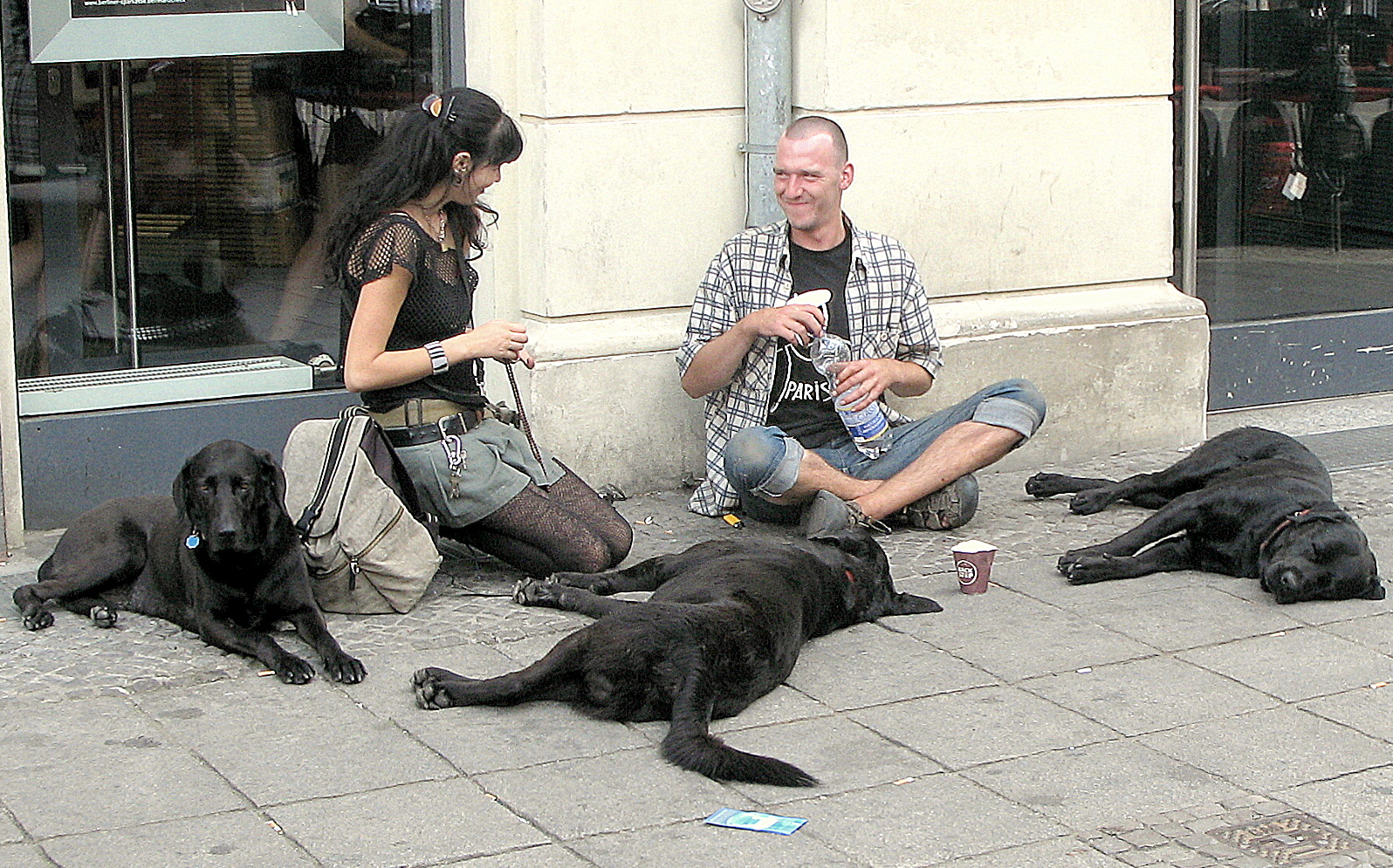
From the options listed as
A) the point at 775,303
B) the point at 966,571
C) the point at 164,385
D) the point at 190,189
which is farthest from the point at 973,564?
the point at 190,189

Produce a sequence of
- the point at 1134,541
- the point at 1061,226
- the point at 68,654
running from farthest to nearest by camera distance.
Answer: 1. the point at 1061,226
2. the point at 1134,541
3. the point at 68,654

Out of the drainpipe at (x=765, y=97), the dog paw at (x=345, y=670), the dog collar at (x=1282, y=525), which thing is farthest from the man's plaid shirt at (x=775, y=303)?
the dog paw at (x=345, y=670)

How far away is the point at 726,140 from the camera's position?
6.91 m

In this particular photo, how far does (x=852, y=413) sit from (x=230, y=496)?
231cm

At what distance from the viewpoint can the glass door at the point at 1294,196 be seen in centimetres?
838

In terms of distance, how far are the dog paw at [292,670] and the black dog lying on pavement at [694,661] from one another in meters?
0.35

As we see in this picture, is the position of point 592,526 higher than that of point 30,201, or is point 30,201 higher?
point 30,201

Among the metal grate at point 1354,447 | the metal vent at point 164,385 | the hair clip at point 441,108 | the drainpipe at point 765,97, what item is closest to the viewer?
the hair clip at point 441,108

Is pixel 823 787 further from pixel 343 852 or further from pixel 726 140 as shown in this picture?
pixel 726 140

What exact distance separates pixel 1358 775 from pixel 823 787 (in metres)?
1.26

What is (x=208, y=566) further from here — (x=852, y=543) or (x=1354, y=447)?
(x=1354, y=447)

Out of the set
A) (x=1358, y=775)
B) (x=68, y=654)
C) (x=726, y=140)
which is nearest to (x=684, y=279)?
(x=726, y=140)

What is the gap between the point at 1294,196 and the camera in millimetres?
8711

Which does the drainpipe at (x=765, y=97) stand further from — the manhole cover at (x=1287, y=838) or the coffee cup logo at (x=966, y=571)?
the manhole cover at (x=1287, y=838)
